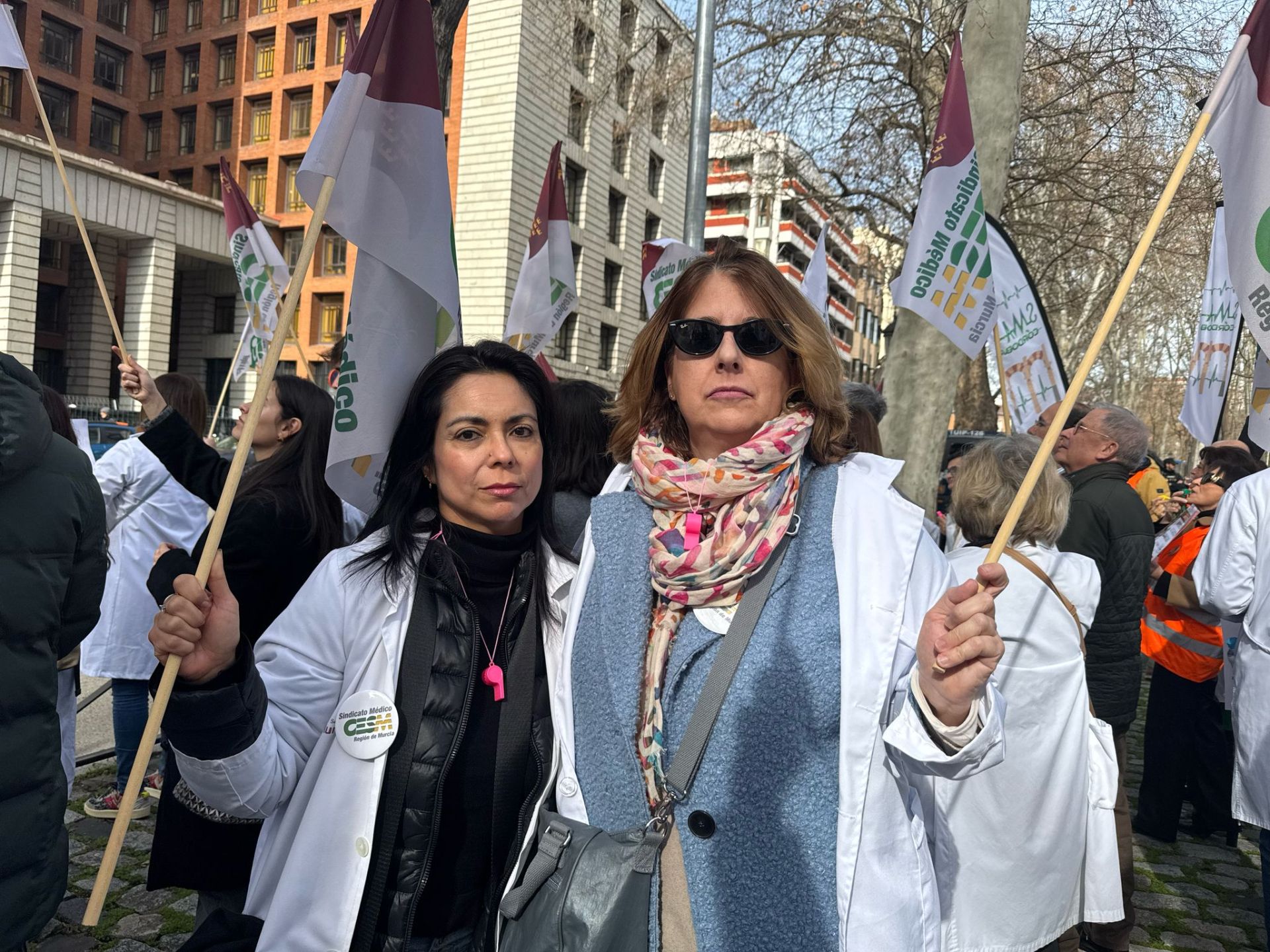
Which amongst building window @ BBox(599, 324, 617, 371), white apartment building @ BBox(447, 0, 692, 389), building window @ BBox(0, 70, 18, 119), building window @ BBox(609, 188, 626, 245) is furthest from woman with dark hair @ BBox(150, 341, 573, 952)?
building window @ BBox(0, 70, 18, 119)

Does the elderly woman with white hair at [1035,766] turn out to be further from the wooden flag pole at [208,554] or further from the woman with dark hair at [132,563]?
the woman with dark hair at [132,563]

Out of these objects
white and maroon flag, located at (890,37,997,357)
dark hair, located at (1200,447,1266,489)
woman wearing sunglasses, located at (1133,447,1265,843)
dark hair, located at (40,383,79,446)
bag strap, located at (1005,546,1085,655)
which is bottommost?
woman wearing sunglasses, located at (1133,447,1265,843)

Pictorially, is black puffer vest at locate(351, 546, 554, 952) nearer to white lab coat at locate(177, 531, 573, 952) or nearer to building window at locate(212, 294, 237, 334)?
white lab coat at locate(177, 531, 573, 952)

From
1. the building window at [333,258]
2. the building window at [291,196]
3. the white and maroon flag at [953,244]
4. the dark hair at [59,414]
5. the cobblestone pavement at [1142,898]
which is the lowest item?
the cobblestone pavement at [1142,898]

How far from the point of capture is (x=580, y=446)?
352 centimetres

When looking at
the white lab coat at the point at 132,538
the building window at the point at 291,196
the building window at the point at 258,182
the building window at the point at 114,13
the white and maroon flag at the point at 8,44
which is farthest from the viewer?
the building window at the point at 114,13

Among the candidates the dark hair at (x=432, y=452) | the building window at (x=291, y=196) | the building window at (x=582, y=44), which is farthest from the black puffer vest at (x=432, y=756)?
the building window at (x=291, y=196)

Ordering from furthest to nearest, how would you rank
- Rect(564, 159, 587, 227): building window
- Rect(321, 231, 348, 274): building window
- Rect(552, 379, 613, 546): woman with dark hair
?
Rect(321, 231, 348, 274): building window < Rect(564, 159, 587, 227): building window < Rect(552, 379, 613, 546): woman with dark hair

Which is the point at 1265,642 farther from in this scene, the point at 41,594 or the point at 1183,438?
the point at 1183,438

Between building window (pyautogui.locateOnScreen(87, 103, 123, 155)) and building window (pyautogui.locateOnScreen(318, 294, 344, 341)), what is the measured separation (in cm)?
1386

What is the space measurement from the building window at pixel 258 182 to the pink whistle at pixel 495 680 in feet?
122

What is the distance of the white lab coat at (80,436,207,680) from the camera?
486 centimetres

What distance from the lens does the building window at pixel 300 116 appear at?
35.2 m

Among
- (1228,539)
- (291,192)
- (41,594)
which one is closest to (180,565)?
(41,594)
